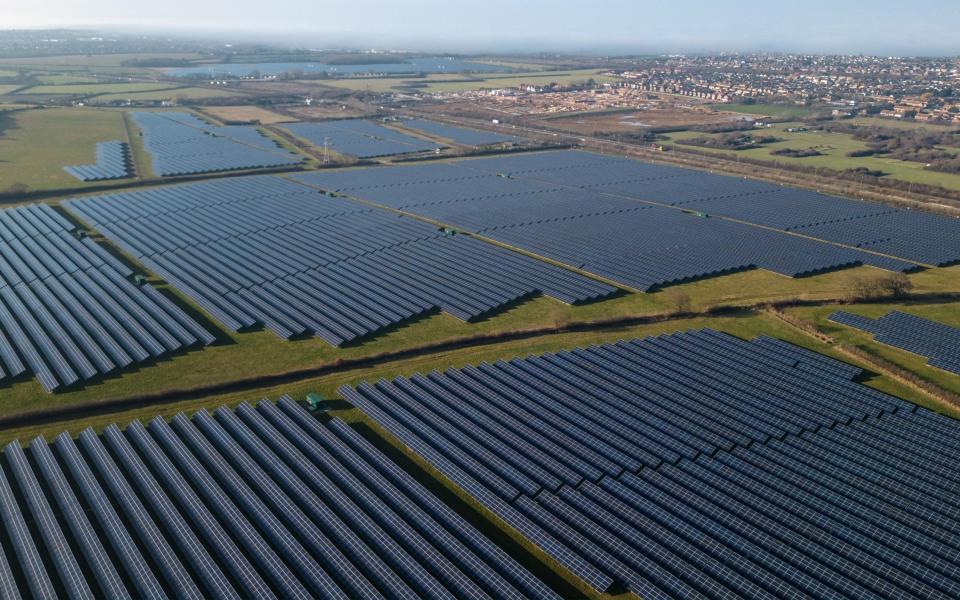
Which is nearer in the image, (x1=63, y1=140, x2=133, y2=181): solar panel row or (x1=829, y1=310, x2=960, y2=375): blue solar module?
(x1=829, y1=310, x2=960, y2=375): blue solar module

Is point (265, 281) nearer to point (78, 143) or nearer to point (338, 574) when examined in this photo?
point (338, 574)

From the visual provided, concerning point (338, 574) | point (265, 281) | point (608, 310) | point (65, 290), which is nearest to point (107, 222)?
point (65, 290)

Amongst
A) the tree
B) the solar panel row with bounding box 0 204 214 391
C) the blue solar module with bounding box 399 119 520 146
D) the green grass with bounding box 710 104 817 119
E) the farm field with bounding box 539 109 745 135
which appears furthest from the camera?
the green grass with bounding box 710 104 817 119

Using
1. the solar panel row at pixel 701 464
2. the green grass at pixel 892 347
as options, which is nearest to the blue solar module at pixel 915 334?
the green grass at pixel 892 347

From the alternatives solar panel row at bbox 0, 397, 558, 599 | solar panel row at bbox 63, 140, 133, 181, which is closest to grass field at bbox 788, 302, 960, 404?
solar panel row at bbox 0, 397, 558, 599

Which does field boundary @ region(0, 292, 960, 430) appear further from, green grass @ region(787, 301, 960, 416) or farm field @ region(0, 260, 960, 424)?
green grass @ region(787, 301, 960, 416)
